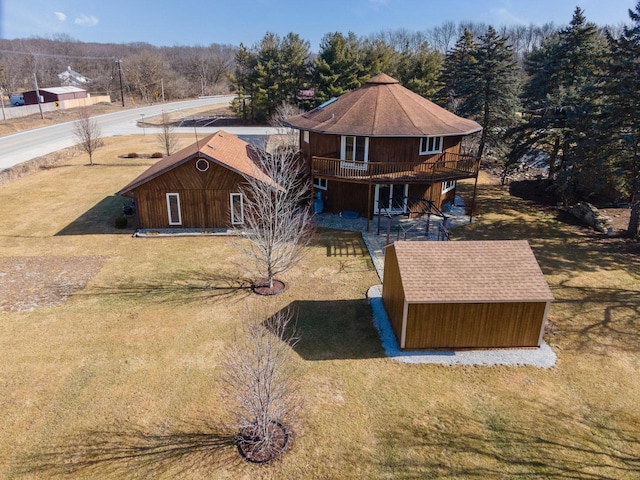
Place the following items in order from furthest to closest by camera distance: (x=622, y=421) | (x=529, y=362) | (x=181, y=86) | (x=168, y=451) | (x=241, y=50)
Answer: (x=181, y=86) → (x=241, y=50) → (x=529, y=362) → (x=622, y=421) → (x=168, y=451)

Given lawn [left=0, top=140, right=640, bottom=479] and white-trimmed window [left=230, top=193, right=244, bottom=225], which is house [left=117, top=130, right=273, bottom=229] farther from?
lawn [left=0, top=140, right=640, bottom=479]

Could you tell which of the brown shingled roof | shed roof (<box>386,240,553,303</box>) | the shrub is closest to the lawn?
shed roof (<box>386,240,553,303</box>)

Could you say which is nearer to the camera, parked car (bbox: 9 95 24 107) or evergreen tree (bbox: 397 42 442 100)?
evergreen tree (bbox: 397 42 442 100)

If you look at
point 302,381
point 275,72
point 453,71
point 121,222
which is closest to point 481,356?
point 302,381

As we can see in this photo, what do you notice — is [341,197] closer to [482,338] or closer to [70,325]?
[482,338]

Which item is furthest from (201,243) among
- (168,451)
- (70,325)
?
(168,451)

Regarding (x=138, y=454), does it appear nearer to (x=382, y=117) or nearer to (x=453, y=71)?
(x=382, y=117)

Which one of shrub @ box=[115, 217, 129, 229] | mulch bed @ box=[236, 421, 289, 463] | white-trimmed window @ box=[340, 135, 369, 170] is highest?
white-trimmed window @ box=[340, 135, 369, 170]
